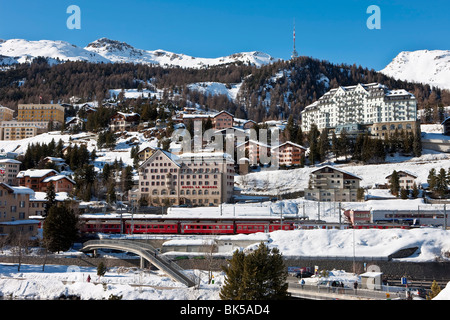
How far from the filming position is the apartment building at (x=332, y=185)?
57.6 meters

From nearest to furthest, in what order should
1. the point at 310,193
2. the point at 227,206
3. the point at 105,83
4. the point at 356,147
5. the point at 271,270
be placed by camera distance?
the point at 271,270 < the point at 227,206 < the point at 310,193 < the point at 356,147 < the point at 105,83

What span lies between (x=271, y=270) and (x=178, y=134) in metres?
69.3

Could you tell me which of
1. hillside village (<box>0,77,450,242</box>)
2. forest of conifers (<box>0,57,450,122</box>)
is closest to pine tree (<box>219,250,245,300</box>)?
hillside village (<box>0,77,450,242</box>)

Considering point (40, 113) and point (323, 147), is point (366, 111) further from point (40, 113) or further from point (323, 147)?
point (40, 113)

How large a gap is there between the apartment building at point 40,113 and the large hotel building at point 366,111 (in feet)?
196

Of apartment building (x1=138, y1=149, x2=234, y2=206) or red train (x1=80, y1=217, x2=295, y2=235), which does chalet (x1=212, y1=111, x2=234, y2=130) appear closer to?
apartment building (x1=138, y1=149, x2=234, y2=206)

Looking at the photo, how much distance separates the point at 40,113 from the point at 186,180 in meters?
66.1

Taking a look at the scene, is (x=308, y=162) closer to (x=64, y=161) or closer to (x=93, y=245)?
(x=64, y=161)

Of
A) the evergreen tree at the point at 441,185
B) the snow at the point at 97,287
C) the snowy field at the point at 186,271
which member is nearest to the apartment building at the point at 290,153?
the evergreen tree at the point at 441,185

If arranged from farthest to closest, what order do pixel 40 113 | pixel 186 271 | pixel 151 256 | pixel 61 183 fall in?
pixel 40 113, pixel 61 183, pixel 186 271, pixel 151 256

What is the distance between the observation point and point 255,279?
16891 mm

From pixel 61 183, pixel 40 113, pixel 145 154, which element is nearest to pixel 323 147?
pixel 145 154

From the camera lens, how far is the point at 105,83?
156500 mm
